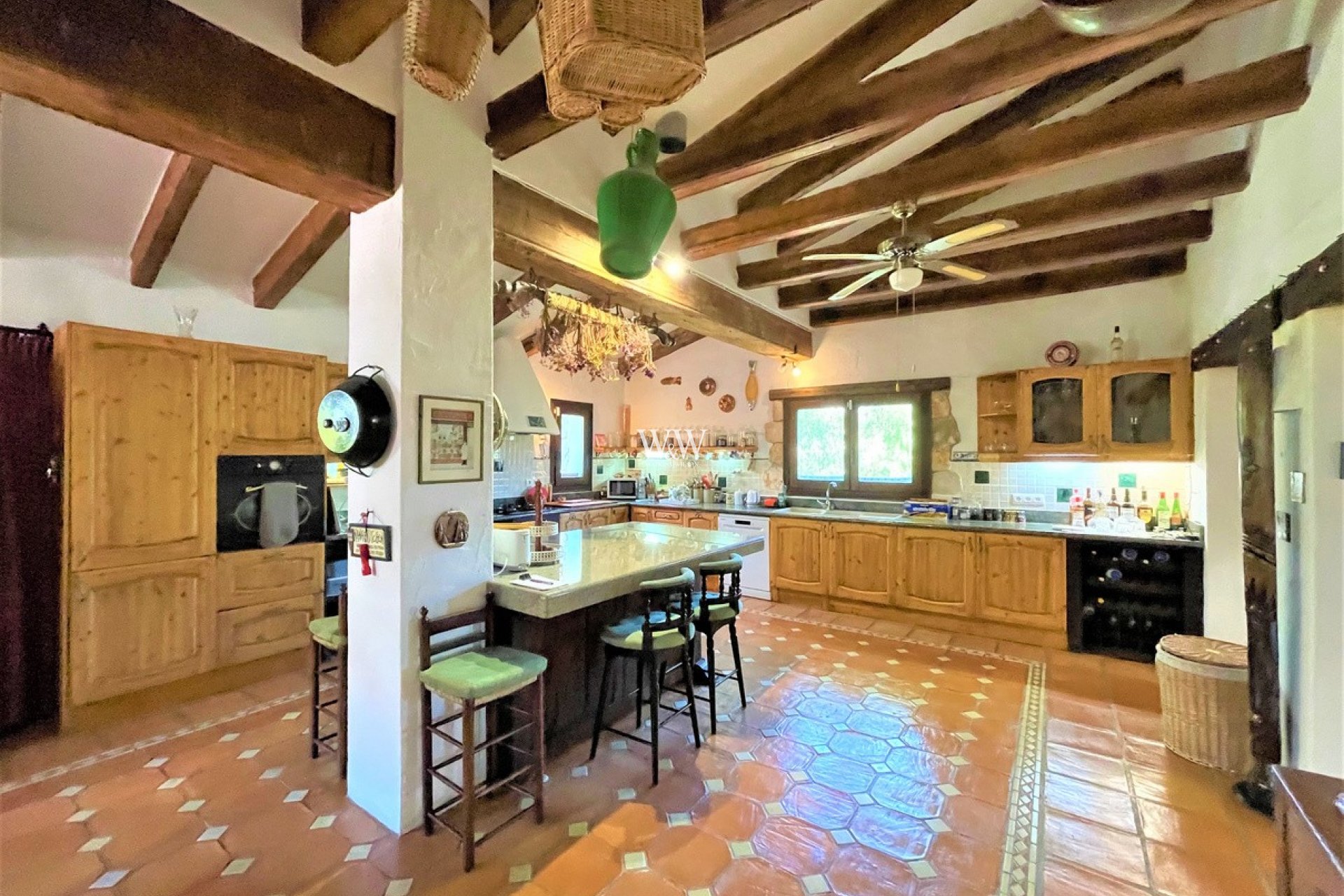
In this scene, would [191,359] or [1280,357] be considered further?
[191,359]

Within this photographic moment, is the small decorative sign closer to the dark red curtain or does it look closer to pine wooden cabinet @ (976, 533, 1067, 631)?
the dark red curtain

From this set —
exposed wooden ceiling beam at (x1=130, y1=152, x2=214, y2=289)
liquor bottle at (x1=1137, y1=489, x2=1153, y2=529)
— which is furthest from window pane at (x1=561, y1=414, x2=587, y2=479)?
liquor bottle at (x1=1137, y1=489, x2=1153, y2=529)

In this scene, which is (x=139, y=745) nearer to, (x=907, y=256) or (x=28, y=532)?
(x=28, y=532)

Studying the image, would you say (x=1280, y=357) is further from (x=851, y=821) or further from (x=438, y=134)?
(x=438, y=134)

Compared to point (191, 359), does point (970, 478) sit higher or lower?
lower

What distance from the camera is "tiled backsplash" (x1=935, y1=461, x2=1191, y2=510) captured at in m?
3.98

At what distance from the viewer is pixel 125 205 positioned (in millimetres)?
2916

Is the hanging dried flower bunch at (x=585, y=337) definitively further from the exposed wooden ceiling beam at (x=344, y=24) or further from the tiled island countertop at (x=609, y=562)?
the exposed wooden ceiling beam at (x=344, y=24)

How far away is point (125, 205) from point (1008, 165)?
176 inches

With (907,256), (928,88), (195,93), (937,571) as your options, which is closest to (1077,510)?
(937,571)

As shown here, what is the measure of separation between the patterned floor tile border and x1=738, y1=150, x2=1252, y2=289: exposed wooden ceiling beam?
3.94m

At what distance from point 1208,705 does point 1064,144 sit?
8.42ft

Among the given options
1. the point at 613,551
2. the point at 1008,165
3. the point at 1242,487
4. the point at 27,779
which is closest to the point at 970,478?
the point at 1242,487

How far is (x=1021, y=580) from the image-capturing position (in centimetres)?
402
